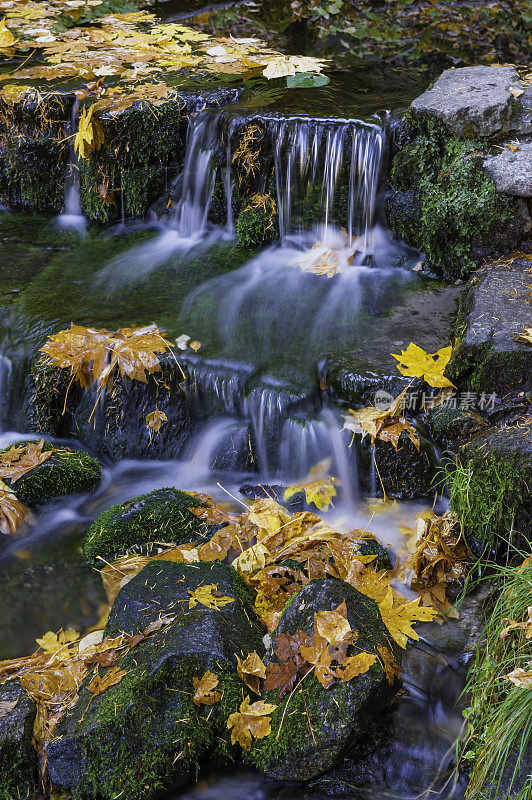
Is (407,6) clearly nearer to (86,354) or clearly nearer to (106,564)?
(86,354)

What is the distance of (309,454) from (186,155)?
338 cm

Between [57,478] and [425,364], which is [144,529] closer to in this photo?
[57,478]

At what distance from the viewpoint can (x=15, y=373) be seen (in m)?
4.73

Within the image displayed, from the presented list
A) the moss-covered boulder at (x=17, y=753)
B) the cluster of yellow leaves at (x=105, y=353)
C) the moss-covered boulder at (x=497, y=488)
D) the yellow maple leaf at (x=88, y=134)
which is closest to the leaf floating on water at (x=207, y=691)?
the moss-covered boulder at (x=17, y=753)

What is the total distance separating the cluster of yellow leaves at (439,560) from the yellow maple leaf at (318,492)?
0.64 meters

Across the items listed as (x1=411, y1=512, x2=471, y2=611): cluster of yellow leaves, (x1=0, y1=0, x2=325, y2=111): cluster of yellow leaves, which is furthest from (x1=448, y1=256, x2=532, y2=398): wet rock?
(x1=0, y1=0, x2=325, y2=111): cluster of yellow leaves

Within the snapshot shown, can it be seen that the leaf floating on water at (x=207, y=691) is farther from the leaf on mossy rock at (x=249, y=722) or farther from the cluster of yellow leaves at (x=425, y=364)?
the cluster of yellow leaves at (x=425, y=364)

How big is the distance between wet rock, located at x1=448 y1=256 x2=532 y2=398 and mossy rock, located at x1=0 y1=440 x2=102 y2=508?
2.36 metres

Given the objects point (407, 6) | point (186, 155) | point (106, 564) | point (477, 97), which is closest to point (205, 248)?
point (186, 155)

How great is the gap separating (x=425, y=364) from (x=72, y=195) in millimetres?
4166

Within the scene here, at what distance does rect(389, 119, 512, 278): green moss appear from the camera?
4.93m

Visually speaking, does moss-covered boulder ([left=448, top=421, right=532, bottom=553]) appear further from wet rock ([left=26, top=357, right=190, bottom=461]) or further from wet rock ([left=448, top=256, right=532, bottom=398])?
wet rock ([left=26, top=357, right=190, bottom=461])

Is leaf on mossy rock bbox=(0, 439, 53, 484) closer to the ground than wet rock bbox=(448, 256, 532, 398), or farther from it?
closer to the ground

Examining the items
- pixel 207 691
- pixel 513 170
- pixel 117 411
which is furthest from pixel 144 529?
pixel 513 170
